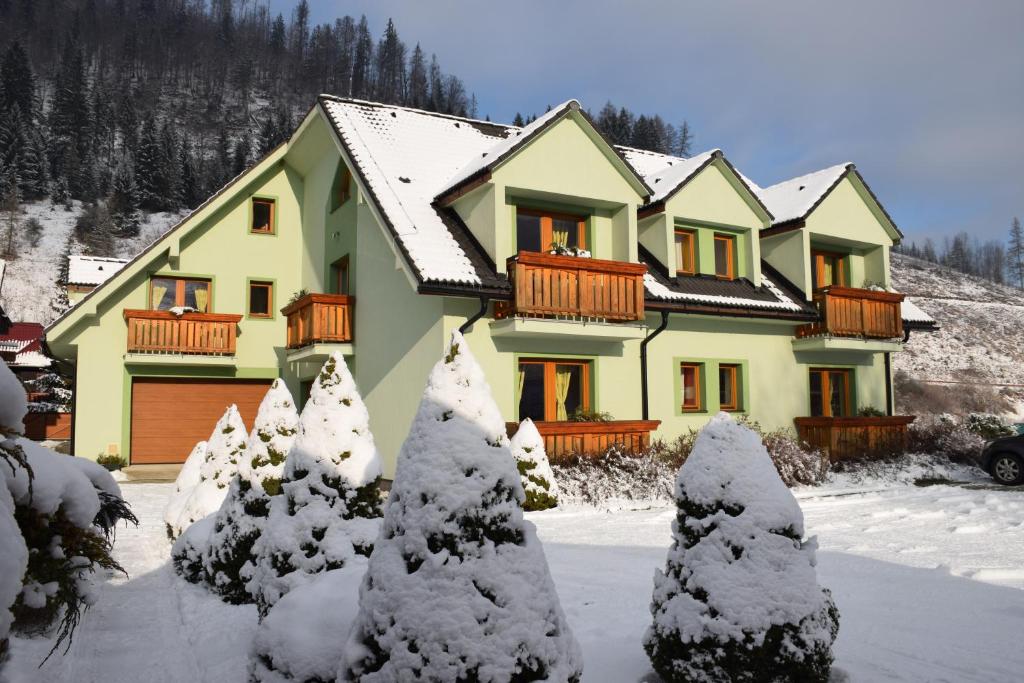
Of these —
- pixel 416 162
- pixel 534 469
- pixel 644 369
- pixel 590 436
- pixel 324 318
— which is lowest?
pixel 534 469

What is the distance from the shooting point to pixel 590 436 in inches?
524

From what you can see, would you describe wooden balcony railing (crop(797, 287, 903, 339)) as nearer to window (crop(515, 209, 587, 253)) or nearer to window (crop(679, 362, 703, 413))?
window (crop(679, 362, 703, 413))

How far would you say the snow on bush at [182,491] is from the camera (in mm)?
8984

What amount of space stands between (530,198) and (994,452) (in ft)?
36.4

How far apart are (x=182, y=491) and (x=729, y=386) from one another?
1229 cm

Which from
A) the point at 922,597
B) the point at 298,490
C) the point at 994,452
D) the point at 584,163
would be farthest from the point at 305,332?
the point at 994,452

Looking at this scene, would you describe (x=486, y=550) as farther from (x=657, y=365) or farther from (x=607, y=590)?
(x=657, y=365)

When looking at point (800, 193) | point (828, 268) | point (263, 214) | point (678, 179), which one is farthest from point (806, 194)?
point (263, 214)

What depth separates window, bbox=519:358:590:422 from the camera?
14242 mm

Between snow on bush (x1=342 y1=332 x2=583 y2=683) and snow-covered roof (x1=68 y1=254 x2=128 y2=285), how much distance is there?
68.2 ft

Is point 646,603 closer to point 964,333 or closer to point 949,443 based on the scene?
point 949,443

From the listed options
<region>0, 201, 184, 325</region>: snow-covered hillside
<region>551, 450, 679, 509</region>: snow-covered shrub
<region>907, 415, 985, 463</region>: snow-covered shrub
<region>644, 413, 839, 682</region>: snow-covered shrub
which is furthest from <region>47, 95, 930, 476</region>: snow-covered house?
<region>0, 201, 184, 325</region>: snow-covered hillside

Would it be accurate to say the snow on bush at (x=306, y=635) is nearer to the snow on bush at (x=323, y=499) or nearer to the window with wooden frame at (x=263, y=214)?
the snow on bush at (x=323, y=499)

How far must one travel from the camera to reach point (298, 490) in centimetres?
572
